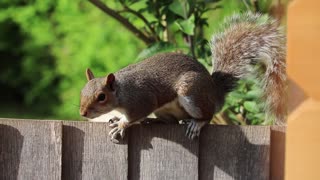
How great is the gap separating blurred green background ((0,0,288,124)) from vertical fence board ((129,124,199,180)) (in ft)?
5.29

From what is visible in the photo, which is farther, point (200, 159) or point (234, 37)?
point (234, 37)

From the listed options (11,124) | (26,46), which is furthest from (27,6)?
(11,124)

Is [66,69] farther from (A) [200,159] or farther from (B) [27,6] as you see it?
(A) [200,159]

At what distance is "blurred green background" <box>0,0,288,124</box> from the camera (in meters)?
4.56

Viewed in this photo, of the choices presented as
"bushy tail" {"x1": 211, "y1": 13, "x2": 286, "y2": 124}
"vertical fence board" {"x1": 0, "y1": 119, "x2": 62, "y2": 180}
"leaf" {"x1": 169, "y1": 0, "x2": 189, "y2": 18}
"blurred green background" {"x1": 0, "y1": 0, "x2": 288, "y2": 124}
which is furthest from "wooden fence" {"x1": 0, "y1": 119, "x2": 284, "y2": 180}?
"blurred green background" {"x1": 0, "y1": 0, "x2": 288, "y2": 124}

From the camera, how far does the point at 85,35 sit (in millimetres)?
4801

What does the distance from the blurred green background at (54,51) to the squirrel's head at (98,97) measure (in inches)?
56.3

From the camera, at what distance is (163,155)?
219 centimetres

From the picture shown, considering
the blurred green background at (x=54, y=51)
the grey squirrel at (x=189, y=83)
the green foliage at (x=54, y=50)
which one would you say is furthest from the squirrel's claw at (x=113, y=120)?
the green foliage at (x=54, y=50)

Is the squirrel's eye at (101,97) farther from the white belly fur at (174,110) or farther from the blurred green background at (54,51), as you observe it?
the blurred green background at (54,51)

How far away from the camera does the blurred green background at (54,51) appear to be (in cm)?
456

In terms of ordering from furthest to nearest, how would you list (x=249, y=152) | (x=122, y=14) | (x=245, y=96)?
(x=122, y=14) → (x=245, y=96) → (x=249, y=152)

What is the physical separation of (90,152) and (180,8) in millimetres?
909

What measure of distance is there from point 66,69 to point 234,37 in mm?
2703
